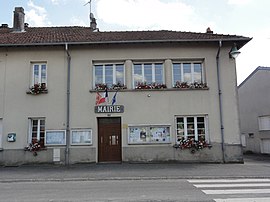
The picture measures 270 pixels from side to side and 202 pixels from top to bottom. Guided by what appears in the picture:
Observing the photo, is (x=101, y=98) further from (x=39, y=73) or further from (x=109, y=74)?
(x=39, y=73)

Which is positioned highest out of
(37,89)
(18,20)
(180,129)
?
(18,20)

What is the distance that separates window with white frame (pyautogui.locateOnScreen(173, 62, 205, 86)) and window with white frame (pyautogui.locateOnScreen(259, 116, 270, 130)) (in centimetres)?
938

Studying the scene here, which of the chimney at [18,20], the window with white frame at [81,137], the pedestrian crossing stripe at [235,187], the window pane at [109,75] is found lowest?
the pedestrian crossing stripe at [235,187]

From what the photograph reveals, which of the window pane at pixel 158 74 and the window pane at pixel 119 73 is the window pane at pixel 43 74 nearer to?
the window pane at pixel 119 73

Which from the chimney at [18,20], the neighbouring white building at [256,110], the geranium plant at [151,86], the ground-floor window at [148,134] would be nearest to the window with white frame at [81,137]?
the ground-floor window at [148,134]

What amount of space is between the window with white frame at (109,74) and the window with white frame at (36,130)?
142 inches

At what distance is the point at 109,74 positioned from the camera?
16734mm

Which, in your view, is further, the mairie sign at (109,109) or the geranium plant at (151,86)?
the geranium plant at (151,86)

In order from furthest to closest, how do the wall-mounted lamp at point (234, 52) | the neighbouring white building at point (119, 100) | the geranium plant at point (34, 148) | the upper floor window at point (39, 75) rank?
the upper floor window at point (39, 75), the neighbouring white building at point (119, 100), the geranium plant at point (34, 148), the wall-mounted lamp at point (234, 52)

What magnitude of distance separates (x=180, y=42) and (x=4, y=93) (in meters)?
9.78

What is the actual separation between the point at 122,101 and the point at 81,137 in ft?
9.31

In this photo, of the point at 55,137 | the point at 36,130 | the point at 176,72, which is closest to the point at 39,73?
the point at 36,130

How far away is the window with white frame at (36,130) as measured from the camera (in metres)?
16.1

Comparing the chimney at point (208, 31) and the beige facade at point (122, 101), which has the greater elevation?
the chimney at point (208, 31)
